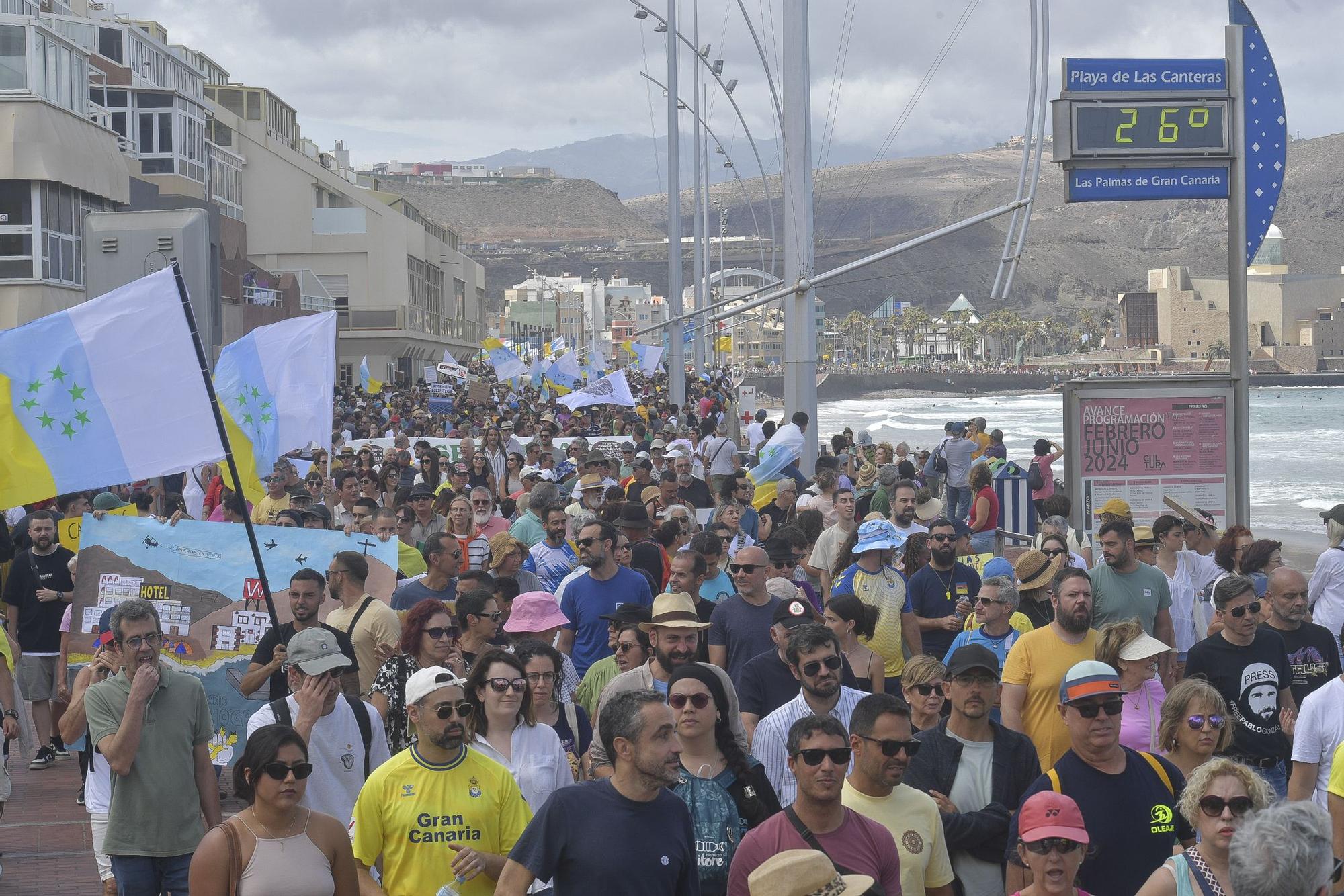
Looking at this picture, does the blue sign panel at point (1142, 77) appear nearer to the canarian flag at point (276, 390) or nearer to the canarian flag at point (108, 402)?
the canarian flag at point (276, 390)

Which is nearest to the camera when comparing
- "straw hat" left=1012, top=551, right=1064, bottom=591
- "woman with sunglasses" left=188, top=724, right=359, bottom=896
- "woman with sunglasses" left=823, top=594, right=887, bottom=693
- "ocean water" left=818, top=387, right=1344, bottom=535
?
"woman with sunglasses" left=188, top=724, right=359, bottom=896

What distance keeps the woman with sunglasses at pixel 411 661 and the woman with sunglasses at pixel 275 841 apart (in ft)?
4.84

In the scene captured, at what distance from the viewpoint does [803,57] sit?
18516 millimetres

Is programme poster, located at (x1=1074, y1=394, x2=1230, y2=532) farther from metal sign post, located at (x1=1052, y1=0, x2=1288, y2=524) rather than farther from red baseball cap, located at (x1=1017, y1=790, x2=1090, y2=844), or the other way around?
red baseball cap, located at (x1=1017, y1=790, x2=1090, y2=844)

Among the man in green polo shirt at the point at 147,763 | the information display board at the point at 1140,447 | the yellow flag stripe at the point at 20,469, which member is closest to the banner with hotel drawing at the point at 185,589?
the yellow flag stripe at the point at 20,469

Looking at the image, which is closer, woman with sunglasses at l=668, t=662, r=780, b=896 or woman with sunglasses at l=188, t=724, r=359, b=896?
woman with sunglasses at l=188, t=724, r=359, b=896

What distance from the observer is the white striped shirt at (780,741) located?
6.10 meters

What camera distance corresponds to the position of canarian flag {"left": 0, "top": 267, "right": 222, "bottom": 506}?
7.71m

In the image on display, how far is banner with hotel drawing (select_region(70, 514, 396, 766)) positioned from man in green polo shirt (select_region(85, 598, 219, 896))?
2.65 m

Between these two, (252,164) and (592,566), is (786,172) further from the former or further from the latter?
(252,164)

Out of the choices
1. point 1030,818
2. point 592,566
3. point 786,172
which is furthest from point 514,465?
point 1030,818

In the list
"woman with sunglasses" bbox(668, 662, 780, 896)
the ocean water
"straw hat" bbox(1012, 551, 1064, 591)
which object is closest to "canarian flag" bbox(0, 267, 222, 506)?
"woman with sunglasses" bbox(668, 662, 780, 896)

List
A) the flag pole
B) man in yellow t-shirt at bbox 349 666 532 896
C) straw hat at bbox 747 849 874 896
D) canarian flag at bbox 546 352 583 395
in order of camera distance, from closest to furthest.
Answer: straw hat at bbox 747 849 874 896 → man in yellow t-shirt at bbox 349 666 532 896 → the flag pole → canarian flag at bbox 546 352 583 395

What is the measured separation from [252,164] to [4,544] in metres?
69.0
